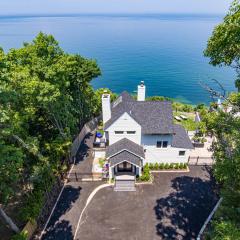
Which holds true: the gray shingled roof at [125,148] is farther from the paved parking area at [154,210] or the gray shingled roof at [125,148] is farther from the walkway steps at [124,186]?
the paved parking area at [154,210]

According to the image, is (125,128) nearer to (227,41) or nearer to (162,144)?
(162,144)

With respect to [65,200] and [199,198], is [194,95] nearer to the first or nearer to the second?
[199,198]

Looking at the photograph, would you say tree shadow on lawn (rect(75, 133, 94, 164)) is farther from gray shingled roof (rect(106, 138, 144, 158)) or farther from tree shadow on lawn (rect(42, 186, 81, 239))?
tree shadow on lawn (rect(42, 186, 81, 239))

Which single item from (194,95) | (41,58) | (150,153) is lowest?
(194,95)

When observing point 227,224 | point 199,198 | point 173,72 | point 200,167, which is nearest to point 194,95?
point 173,72

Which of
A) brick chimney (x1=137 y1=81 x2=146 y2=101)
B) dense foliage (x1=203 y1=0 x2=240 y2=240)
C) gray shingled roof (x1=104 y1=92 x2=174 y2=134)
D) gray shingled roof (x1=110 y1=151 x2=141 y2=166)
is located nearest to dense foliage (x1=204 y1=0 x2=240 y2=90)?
dense foliage (x1=203 y1=0 x2=240 y2=240)
